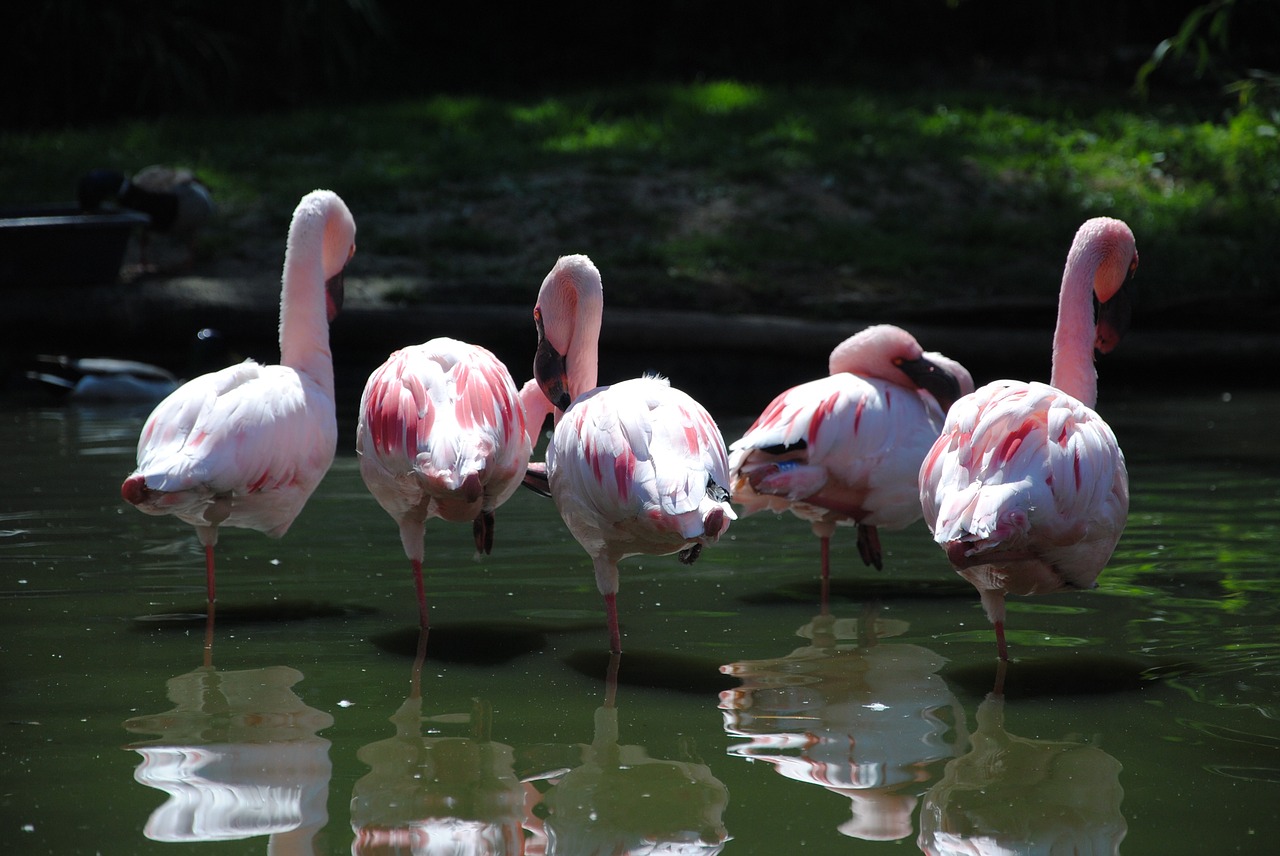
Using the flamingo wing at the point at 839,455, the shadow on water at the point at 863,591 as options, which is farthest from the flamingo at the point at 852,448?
the shadow on water at the point at 863,591

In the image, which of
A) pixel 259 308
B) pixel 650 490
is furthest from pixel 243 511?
pixel 259 308

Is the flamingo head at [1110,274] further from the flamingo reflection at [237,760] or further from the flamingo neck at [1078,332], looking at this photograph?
the flamingo reflection at [237,760]

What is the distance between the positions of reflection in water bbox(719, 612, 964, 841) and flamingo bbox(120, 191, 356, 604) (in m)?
1.58

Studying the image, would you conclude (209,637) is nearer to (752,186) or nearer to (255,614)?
(255,614)

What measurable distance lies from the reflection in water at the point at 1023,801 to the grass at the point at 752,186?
701 cm

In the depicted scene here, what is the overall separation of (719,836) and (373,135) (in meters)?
12.1

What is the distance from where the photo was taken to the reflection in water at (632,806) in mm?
2791

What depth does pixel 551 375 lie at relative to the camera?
469cm

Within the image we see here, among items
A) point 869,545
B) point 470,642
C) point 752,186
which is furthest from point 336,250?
point 752,186

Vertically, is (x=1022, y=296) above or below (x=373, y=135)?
below

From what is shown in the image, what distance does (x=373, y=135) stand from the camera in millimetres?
14062

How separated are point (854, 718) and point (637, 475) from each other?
34.3 inches

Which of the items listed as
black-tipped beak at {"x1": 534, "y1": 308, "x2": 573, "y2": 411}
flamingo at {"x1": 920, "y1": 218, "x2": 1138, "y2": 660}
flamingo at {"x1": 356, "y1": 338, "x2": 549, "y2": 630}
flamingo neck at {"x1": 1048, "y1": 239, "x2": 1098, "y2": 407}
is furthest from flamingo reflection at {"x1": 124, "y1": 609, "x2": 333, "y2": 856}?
flamingo neck at {"x1": 1048, "y1": 239, "x2": 1098, "y2": 407}

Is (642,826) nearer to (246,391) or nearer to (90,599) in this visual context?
(246,391)
